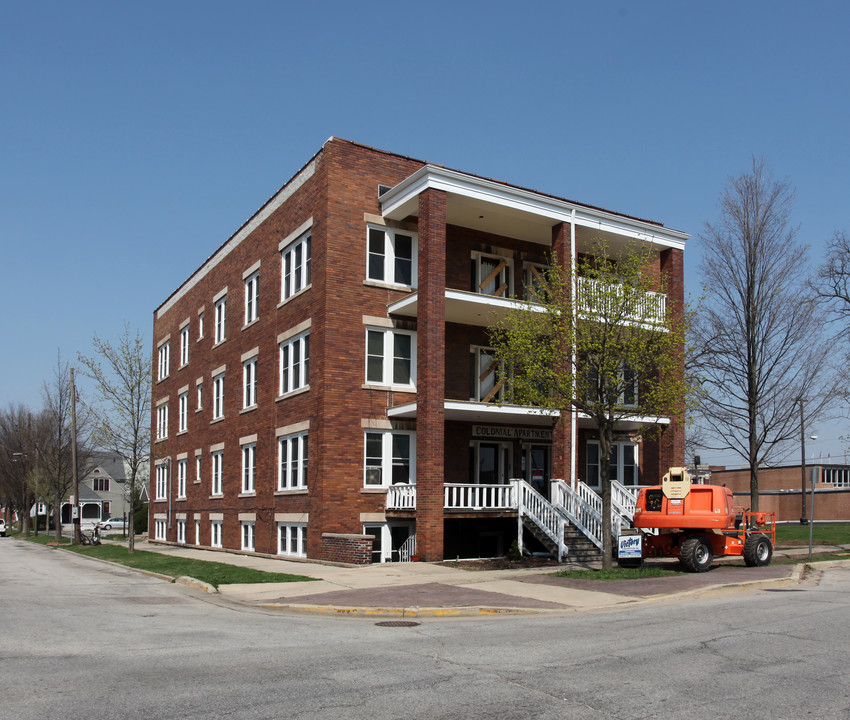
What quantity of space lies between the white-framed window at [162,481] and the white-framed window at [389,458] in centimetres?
2277

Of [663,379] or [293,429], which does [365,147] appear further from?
[663,379]

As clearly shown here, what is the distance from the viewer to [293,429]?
89.8 ft

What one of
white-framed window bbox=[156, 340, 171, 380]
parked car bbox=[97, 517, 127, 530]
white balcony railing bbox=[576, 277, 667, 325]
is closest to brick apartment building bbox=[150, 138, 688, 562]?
white balcony railing bbox=[576, 277, 667, 325]

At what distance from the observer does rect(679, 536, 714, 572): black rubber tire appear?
19250mm

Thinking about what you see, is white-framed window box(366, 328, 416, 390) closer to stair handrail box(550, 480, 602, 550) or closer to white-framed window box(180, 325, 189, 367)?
stair handrail box(550, 480, 602, 550)

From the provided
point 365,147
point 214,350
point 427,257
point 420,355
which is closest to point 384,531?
point 420,355

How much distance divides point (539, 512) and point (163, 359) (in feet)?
98.7

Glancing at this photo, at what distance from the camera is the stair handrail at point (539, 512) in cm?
2288

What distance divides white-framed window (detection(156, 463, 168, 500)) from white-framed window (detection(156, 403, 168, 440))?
63.2 inches

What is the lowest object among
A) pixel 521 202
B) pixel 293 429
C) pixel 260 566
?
pixel 260 566

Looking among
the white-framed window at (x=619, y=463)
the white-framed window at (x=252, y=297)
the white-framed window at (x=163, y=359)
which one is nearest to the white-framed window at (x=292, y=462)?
the white-framed window at (x=252, y=297)

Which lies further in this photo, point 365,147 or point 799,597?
point 365,147

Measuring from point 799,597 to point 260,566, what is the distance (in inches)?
561

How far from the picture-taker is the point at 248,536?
31.9 m
